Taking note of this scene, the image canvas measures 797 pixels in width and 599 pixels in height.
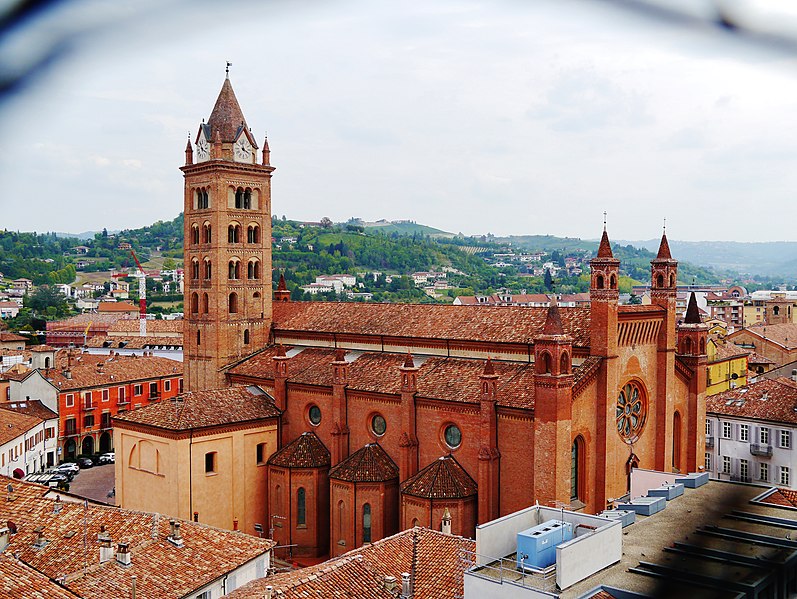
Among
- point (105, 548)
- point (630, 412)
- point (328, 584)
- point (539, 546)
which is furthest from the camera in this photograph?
point (630, 412)

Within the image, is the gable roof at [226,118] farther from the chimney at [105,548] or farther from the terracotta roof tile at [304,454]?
the chimney at [105,548]

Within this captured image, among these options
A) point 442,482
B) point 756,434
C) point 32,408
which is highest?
point 442,482

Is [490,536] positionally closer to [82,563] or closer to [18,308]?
[82,563]

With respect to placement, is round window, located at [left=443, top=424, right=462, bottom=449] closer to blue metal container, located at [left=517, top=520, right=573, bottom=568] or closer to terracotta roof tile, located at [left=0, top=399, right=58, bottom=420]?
blue metal container, located at [left=517, top=520, right=573, bottom=568]

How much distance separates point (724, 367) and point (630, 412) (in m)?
34.9

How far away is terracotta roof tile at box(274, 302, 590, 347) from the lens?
118 ft

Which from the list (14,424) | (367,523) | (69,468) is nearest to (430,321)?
(367,523)

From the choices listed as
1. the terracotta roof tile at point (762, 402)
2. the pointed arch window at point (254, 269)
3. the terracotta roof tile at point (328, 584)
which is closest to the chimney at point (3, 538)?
the terracotta roof tile at point (328, 584)

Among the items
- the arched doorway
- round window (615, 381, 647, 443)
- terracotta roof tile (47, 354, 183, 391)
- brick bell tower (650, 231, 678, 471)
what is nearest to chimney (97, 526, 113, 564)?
round window (615, 381, 647, 443)

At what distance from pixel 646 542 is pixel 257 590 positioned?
10.8 m

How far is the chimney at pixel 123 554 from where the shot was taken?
2348 centimetres

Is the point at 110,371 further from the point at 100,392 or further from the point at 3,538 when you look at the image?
the point at 3,538

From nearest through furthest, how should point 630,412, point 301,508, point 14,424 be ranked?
point 630,412, point 301,508, point 14,424

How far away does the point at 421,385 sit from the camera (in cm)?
3656
